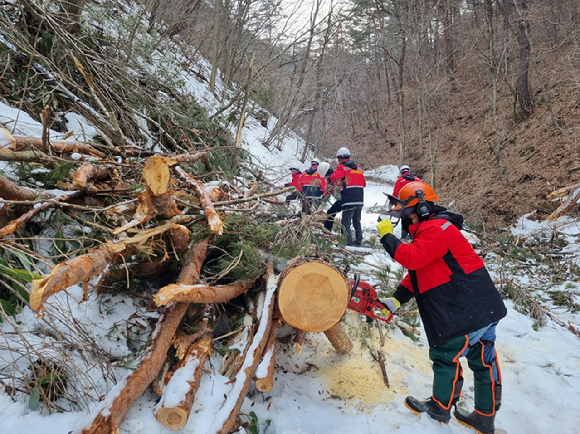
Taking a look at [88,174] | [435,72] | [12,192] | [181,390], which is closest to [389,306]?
[181,390]

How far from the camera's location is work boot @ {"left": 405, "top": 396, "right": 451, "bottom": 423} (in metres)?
2.40

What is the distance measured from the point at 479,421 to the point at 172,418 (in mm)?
2092

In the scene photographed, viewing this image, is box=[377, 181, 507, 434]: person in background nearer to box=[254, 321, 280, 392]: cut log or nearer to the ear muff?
the ear muff

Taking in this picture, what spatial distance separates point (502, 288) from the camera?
4539 mm

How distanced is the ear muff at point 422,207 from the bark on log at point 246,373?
122 cm

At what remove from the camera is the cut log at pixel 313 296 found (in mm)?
2248

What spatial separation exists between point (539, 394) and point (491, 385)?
2.32 ft

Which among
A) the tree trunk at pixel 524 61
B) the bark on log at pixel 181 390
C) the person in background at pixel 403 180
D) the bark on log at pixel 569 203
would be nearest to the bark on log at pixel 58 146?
the bark on log at pixel 181 390

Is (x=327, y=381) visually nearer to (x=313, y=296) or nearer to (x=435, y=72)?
(x=313, y=296)

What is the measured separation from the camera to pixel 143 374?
1922mm

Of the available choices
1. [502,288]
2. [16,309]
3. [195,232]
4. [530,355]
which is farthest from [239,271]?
[502,288]

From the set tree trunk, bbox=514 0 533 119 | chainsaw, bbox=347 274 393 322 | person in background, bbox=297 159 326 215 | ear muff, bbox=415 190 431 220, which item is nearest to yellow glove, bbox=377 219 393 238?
ear muff, bbox=415 190 431 220

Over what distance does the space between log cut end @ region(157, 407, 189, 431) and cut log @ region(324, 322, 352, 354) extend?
3.95 feet

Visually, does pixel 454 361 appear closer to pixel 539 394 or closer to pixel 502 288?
pixel 539 394
